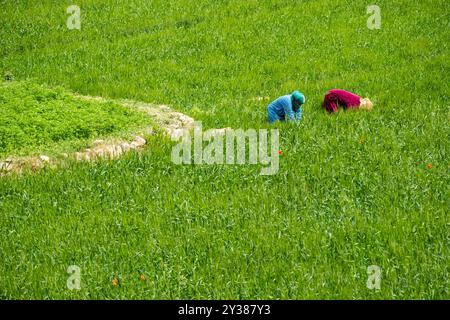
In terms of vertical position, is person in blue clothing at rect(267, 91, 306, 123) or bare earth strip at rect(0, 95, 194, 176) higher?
person in blue clothing at rect(267, 91, 306, 123)

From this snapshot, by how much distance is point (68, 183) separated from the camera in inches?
294

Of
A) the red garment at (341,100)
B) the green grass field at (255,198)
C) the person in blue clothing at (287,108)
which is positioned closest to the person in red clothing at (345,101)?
the red garment at (341,100)

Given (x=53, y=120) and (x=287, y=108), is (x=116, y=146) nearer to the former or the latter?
(x=53, y=120)

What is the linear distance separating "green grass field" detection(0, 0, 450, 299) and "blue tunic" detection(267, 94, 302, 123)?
264 mm

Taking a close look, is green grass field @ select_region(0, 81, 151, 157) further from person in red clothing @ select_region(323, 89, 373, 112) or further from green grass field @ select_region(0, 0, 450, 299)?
person in red clothing @ select_region(323, 89, 373, 112)

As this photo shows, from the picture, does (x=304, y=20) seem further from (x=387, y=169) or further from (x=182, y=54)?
(x=387, y=169)

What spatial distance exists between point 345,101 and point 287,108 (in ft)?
3.51

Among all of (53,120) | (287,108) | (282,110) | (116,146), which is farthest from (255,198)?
(53,120)

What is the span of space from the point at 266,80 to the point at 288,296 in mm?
8307

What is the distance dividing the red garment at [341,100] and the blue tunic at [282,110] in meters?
0.55

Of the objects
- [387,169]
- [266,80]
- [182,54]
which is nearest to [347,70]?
[266,80]

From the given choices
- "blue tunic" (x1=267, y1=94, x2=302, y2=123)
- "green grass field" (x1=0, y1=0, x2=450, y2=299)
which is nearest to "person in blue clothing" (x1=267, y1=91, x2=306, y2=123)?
"blue tunic" (x1=267, y1=94, x2=302, y2=123)

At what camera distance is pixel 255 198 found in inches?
261

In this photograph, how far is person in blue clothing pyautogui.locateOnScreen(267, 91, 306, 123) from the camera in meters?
9.54
